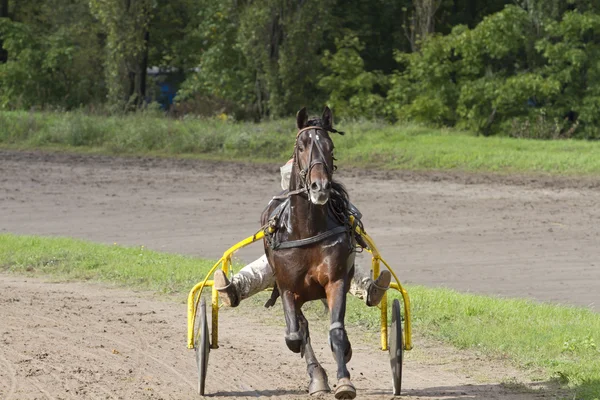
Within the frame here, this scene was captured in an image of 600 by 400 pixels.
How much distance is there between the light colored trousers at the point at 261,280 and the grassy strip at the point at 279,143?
627 inches

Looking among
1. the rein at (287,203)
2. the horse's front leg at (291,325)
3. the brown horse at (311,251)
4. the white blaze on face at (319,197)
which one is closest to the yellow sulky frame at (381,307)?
the rein at (287,203)

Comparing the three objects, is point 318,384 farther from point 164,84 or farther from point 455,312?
point 164,84

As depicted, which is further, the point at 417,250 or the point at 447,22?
the point at 447,22

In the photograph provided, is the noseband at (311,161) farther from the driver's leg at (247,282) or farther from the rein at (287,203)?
the driver's leg at (247,282)

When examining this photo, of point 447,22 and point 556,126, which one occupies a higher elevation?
point 447,22

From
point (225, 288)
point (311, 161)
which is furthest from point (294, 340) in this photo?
point (311, 161)

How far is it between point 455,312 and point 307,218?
136 inches

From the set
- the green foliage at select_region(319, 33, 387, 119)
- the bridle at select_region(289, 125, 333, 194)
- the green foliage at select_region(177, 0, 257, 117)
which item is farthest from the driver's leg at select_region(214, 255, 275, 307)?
the green foliage at select_region(177, 0, 257, 117)

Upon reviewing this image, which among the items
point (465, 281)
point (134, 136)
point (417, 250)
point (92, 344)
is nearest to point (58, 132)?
point (134, 136)

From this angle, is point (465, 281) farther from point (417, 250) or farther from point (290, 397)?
point (290, 397)

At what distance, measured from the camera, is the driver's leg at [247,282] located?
289 inches

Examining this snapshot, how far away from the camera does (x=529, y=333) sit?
8953mm

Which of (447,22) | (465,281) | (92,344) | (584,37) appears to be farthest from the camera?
(447,22)

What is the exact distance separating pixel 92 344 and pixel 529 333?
11.4ft
